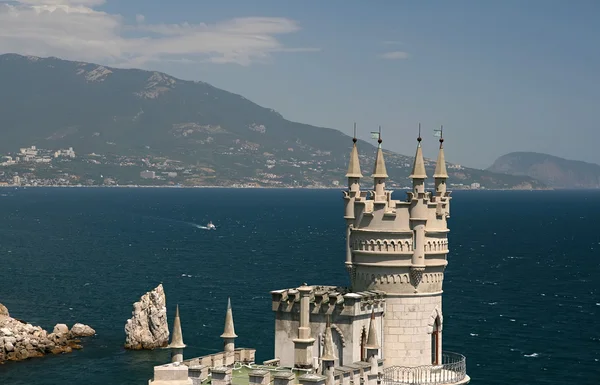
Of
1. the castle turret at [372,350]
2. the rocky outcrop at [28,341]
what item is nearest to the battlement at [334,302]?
the castle turret at [372,350]

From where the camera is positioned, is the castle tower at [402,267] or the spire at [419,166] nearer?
the castle tower at [402,267]

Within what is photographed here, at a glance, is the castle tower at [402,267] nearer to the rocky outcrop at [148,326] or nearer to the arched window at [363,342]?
the arched window at [363,342]

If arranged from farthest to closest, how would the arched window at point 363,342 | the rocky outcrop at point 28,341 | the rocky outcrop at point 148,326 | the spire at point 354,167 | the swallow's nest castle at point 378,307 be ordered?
the rocky outcrop at point 148,326 < the rocky outcrop at point 28,341 < the spire at point 354,167 < the arched window at point 363,342 < the swallow's nest castle at point 378,307

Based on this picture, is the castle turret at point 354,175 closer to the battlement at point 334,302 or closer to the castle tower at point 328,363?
the battlement at point 334,302

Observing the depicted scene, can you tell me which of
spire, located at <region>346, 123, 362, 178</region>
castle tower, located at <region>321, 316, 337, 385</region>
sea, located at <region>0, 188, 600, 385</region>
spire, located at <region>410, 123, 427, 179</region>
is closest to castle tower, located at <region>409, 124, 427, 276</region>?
spire, located at <region>410, 123, 427, 179</region>

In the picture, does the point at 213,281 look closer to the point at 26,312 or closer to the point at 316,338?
the point at 26,312

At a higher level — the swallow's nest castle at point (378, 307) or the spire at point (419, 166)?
the spire at point (419, 166)

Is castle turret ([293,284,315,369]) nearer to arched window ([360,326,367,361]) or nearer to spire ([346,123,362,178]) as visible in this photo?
arched window ([360,326,367,361])

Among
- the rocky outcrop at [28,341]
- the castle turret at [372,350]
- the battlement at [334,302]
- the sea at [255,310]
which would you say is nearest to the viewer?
the castle turret at [372,350]

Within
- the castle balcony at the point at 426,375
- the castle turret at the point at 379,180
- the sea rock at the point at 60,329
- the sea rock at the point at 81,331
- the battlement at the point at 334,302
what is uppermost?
the castle turret at the point at 379,180
